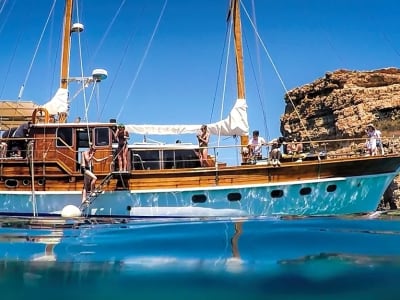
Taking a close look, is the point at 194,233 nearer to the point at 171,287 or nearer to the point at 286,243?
the point at 286,243

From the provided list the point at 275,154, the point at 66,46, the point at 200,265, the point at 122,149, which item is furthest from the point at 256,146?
the point at 200,265

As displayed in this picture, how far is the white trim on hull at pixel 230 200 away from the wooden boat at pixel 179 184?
31mm

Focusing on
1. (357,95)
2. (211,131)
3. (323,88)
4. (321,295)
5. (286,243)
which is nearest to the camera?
(321,295)

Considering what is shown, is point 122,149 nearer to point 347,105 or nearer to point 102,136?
point 102,136

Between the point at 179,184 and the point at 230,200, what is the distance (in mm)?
1694

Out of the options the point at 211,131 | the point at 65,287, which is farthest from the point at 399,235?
the point at 211,131

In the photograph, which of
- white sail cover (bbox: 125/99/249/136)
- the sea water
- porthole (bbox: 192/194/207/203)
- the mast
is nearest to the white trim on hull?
porthole (bbox: 192/194/207/203)

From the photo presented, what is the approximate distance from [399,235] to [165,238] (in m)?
4.08

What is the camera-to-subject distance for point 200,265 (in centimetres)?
577

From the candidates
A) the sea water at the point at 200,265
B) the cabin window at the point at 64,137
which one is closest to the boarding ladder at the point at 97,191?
the cabin window at the point at 64,137

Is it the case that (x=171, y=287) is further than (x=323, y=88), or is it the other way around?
(x=323, y=88)

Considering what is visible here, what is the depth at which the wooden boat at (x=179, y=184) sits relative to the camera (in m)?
14.1

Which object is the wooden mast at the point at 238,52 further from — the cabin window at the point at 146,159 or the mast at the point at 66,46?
the mast at the point at 66,46

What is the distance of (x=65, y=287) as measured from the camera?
527 centimetres
